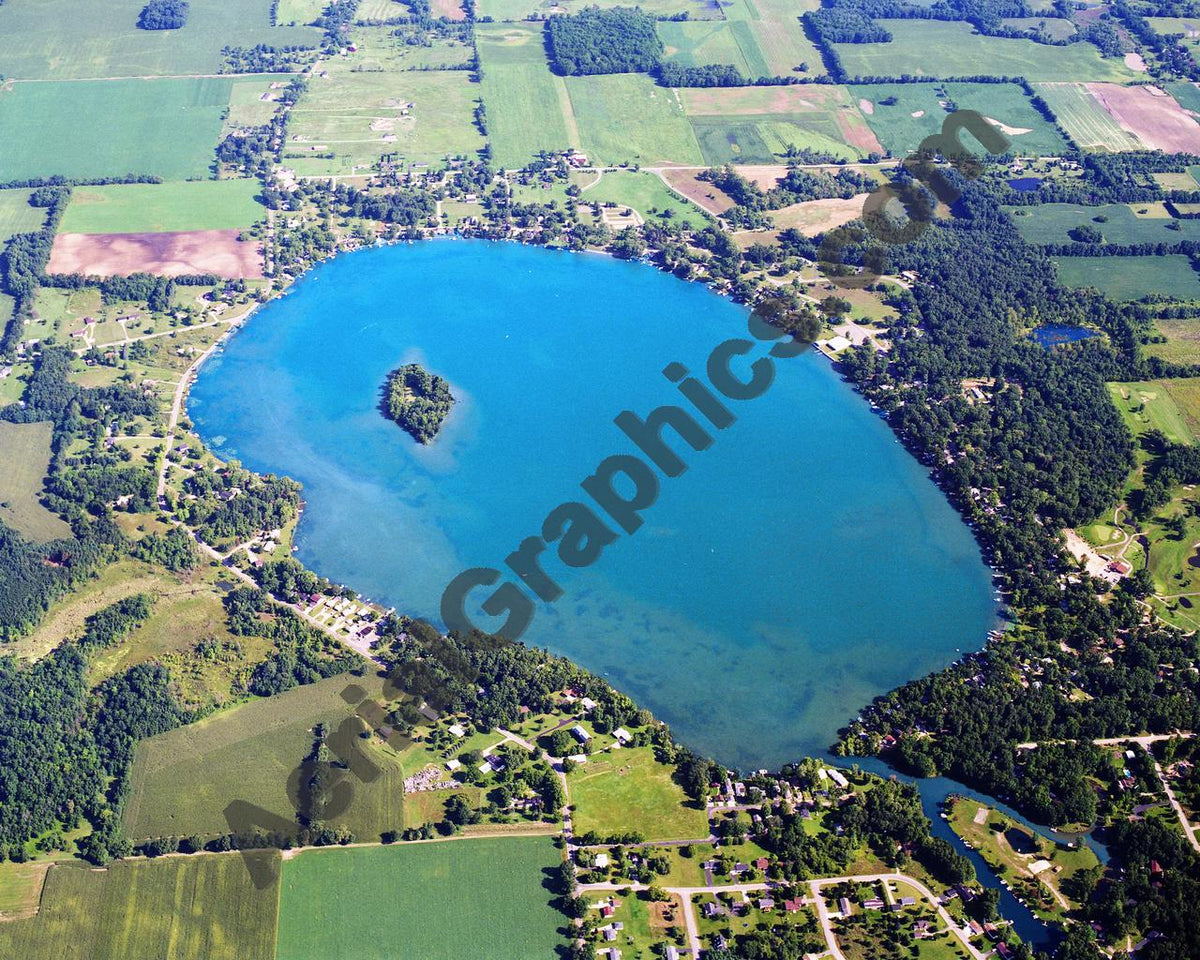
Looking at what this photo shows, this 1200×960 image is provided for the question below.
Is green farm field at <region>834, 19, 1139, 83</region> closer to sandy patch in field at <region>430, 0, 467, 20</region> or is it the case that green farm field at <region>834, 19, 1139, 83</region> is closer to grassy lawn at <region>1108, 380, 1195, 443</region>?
sandy patch in field at <region>430, 0, 467, 20</region>

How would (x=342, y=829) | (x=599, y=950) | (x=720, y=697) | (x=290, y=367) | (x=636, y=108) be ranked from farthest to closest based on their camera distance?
(x=636, y=108) < (x=290, y=367) < (x=720, y=697) < (x=342, y=829) < (x=599, y=950)

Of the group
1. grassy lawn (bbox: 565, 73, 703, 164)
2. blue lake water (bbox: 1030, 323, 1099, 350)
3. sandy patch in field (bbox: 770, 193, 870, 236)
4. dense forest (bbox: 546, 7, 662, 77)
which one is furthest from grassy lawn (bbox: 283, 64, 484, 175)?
blue lake water (bbox: 1030, 323, 1099, 350)

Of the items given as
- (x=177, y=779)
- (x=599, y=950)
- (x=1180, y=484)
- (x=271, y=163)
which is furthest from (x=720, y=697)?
(x=271, y=163)

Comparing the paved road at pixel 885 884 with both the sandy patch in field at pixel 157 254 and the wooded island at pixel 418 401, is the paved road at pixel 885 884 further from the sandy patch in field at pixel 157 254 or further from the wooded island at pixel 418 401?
the sandy patch in field at pixel 157 254

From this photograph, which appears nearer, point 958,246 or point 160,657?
point 160,657

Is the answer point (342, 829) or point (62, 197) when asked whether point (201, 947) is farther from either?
point (62, 197)

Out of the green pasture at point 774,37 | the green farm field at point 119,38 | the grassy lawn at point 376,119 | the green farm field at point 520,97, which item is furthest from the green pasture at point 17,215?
the green pasture at point 774,37
